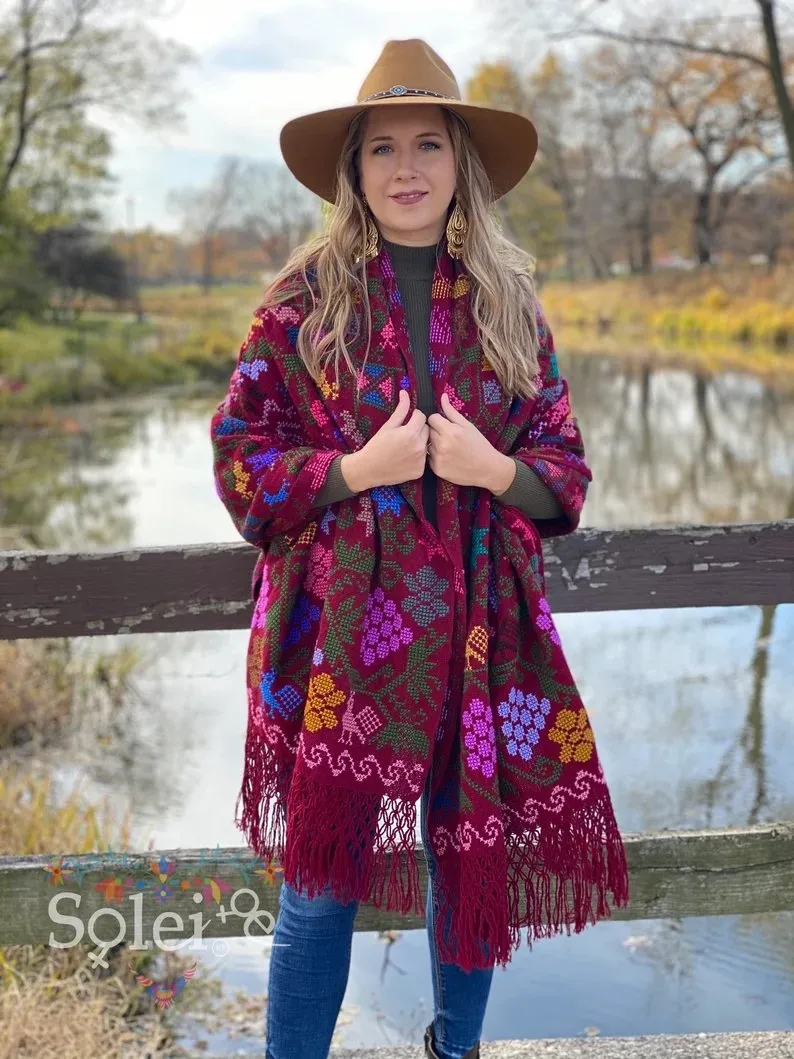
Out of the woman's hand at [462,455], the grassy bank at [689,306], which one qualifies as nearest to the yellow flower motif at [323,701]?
the woman's hand at [462,455]

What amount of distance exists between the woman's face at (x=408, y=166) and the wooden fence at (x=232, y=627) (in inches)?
26.3

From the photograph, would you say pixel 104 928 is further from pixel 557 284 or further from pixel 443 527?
pixel 557 284

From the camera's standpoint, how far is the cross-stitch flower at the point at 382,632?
5.14 feet

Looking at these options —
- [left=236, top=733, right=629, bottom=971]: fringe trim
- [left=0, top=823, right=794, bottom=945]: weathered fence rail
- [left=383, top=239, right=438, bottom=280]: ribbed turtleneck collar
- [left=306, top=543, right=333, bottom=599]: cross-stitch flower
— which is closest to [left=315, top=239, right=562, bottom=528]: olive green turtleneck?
[left=383, top=239, right=438, bottom=280]: ribbed turtleneck collar

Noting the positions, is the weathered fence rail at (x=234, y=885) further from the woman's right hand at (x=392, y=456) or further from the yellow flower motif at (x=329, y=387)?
the yellow flower motif at (x=329, y=387)

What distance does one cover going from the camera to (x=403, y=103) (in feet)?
5.26

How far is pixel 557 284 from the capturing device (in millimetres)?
28250

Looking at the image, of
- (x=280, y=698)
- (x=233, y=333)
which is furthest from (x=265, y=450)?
(x=233, y=333)

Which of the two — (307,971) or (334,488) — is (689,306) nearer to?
(334,488)

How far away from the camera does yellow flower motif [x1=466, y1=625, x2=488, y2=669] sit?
5.14 feet

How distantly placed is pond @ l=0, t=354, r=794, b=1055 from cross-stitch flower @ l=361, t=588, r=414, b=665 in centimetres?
Answer: 167

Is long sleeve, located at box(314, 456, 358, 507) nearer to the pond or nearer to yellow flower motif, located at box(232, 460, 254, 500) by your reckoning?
yellow flower motif, located at box(232, 460, 254, 500)

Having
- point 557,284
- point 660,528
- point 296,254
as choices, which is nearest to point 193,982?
point 660,528

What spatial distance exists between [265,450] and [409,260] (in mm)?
405
